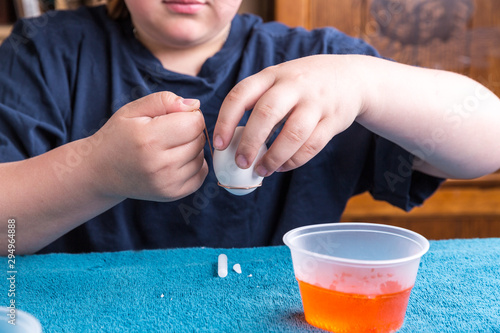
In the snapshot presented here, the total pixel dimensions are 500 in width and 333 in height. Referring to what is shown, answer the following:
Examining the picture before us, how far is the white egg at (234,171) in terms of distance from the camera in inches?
21.4

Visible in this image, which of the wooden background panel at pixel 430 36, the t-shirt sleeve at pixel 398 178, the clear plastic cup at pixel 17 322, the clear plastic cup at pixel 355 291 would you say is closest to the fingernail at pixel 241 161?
the clear plastic cup at pixel 355 291

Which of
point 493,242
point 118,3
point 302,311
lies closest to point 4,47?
point 118,3

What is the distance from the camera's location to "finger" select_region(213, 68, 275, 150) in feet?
1.69

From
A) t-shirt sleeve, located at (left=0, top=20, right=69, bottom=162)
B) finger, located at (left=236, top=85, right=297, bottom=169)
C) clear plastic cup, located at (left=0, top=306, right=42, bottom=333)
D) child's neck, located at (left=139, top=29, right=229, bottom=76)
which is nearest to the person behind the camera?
clear plastic cup, located at (left=0, top=306, right=42, bottom=333)

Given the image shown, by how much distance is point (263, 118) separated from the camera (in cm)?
51

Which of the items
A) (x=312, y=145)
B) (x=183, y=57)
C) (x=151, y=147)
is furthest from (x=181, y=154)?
(x=183, y=57)

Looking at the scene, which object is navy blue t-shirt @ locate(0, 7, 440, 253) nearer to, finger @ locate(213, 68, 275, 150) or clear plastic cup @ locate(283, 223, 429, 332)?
finger @ locate(213, 68, 275, 150)

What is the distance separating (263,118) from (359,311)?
0.66 feet

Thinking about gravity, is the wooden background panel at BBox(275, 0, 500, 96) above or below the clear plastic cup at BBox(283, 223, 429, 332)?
below

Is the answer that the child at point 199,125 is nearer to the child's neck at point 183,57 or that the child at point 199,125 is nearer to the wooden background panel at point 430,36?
the child's neck at point 183,57

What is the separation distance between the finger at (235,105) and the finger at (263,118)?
0.01 meters

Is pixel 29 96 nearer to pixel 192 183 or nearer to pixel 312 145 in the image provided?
pixel 192 183

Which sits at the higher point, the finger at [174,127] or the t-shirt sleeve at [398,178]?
the finger at [174,127]

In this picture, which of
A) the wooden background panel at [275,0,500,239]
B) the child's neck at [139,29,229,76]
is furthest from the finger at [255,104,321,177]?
the wooden background panel at [275,0,500,239]
